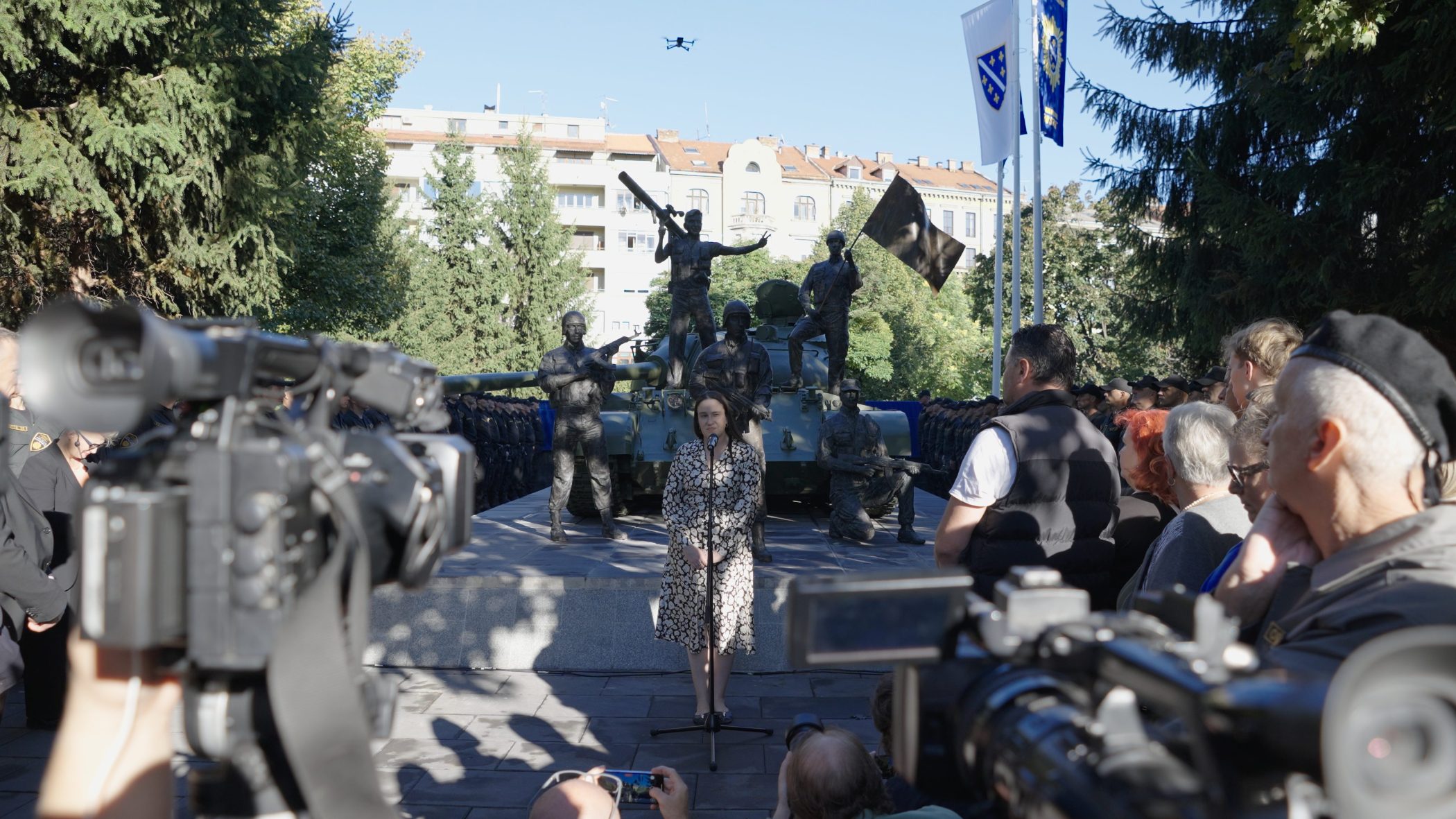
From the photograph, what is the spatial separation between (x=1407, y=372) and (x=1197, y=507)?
70.7 inches

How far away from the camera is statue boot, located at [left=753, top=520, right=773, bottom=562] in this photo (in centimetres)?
958

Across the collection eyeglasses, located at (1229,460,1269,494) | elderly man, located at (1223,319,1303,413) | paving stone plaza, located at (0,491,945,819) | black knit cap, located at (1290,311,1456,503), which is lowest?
paving stone plaza, located at (0,491,945,819)

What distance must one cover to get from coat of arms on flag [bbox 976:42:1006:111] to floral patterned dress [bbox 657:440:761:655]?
14.2 meters

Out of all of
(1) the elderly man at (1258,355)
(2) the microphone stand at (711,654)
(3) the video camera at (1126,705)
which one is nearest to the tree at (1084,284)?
(2) the microphone stand at (711,654)

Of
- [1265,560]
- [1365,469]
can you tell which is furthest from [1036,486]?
[1365,469]

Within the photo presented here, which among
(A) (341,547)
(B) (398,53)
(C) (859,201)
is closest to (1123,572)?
(A) (341,547)

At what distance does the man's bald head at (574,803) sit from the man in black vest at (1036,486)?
1329 millimetres

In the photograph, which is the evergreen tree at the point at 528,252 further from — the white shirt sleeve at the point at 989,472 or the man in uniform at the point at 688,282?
the white shirt sleeve at the point at 989,472

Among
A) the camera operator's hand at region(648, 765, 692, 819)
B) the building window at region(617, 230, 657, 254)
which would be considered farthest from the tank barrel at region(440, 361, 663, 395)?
the building window at region(617, 230, 657, 254)

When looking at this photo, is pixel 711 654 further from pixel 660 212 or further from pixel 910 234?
pixel 910 234

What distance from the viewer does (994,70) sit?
1878cm

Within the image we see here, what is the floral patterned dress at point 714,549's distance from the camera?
20.3 feet

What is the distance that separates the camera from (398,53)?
3133 centimetres

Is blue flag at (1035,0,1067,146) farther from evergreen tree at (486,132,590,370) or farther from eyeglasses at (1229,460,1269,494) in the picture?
evergreen tree at (486,132,590,370)
